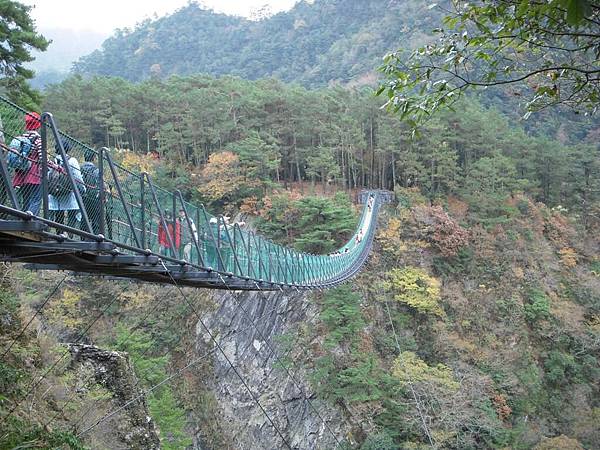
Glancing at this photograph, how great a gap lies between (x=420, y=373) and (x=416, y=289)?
111 inches

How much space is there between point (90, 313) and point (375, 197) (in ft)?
30.2

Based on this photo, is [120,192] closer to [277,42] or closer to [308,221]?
[308,221]

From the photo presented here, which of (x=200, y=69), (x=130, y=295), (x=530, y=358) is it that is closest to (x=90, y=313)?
(x=130, y=295)

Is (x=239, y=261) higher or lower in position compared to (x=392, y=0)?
lower

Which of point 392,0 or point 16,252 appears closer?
point 16,252

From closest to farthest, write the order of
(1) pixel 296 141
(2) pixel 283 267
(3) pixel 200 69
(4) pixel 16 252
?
1. (4) pixel 16 252
2. (2) pixel 283 267
3. (1) pixel 296 141
4. (3) pixel 200 69


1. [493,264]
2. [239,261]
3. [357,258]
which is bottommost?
[493,264]

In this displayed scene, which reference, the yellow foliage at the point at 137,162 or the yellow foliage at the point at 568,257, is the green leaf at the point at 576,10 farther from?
the yellow foliage at the point at 568,257

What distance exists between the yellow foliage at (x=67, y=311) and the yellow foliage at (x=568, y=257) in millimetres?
14663

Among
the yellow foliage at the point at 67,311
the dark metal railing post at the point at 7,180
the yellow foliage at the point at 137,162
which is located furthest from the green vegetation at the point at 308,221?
the dark metal railing post at the point at 7,180

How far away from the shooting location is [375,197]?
15883 mm

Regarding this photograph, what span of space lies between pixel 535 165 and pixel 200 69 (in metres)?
26.0

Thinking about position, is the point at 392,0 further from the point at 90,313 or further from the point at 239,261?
the point at 239,261

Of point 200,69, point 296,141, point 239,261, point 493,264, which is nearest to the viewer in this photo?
point 239,261
